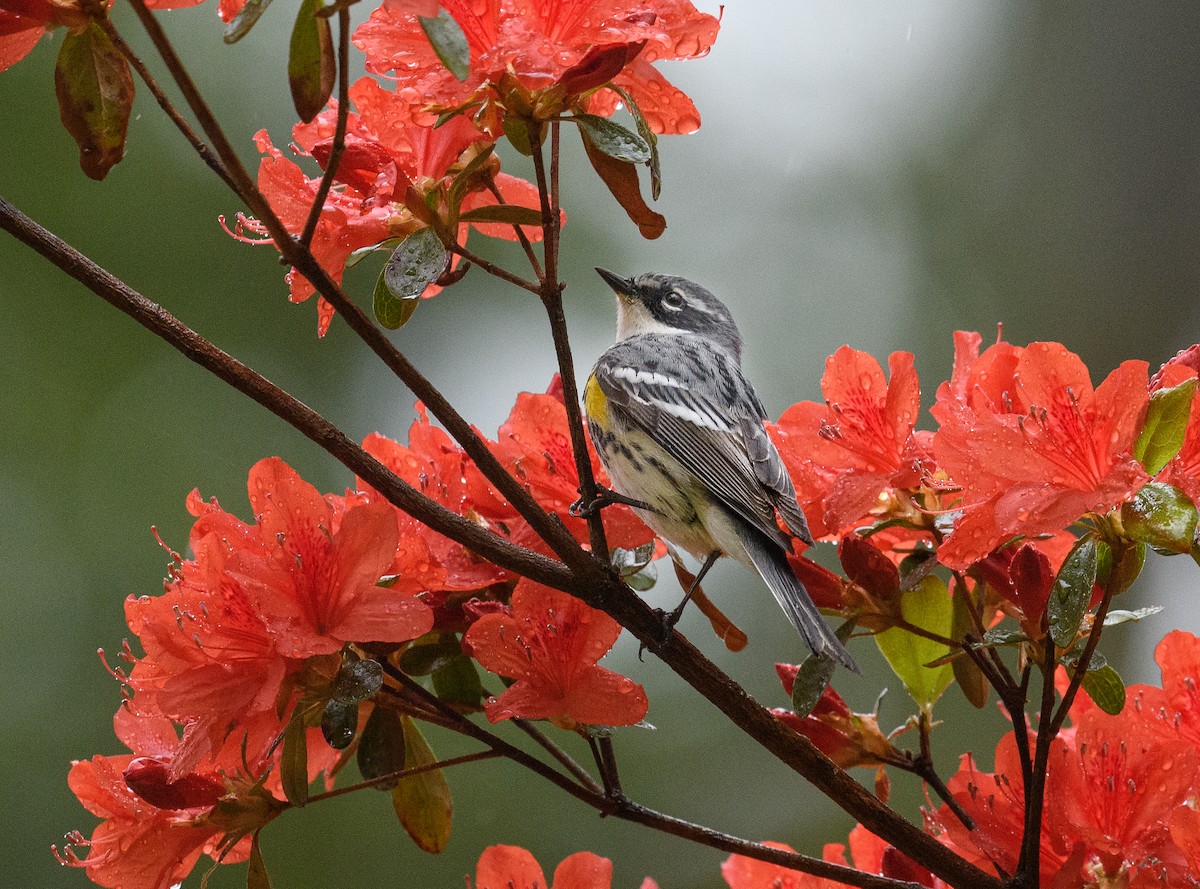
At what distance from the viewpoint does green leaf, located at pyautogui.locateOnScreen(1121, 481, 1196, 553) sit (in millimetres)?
1583

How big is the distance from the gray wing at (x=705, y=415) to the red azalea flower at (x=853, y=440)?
15.2 inches

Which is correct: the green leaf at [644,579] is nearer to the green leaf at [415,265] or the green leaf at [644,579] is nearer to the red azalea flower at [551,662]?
the red azalea flower at [551,662]

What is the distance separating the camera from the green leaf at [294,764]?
1.70 metres

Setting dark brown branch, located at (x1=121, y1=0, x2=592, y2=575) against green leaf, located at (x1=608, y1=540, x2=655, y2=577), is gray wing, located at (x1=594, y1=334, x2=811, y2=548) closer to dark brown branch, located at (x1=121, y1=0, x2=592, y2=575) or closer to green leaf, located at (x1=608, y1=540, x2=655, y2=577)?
green leaf, located at (x1=608, y1=540, x2=655, y2=577)

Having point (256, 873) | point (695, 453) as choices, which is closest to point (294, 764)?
point (256, 873)

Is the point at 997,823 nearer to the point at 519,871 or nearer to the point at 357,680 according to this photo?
the point at 519,871

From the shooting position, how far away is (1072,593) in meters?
1.66

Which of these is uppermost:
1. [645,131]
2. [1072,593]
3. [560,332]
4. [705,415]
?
[645,131]

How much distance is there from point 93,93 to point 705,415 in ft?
6.82

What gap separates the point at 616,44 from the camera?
167 cm

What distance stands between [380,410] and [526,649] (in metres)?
5.30

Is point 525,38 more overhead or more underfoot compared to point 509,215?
more overhead

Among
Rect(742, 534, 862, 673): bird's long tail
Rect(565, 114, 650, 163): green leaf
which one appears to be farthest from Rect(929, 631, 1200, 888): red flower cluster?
Rect(565, 114, 650, 163): green leaf

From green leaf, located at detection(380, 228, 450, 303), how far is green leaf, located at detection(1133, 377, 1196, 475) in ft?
3.10
